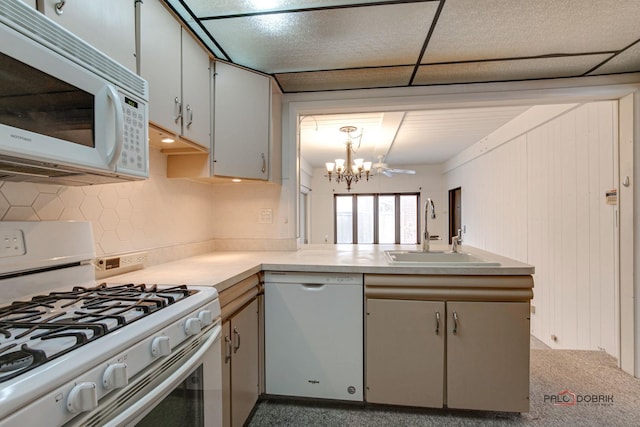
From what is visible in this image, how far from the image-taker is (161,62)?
1.37 m

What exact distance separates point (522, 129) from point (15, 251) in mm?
4324

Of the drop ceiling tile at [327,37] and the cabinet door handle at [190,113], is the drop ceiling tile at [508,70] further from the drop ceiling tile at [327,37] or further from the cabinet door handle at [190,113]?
the cabinet door handle at [190,113]

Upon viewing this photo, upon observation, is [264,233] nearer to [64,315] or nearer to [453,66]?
[64,315]

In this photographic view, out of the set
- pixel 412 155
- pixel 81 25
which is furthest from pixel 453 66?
pixel 412 155

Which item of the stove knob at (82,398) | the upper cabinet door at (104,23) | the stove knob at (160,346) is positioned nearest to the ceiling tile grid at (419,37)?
the upper cabinet door at (104,23)

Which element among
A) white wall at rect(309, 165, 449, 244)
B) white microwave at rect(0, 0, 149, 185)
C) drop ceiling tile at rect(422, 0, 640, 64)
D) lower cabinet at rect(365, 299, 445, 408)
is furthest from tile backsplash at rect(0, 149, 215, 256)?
white wall at rect(309, 165, 449, 244)

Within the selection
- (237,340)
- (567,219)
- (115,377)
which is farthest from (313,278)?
(567,219)

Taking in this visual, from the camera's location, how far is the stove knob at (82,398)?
0.56 meters

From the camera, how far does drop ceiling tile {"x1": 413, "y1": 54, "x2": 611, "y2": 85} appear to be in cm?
195

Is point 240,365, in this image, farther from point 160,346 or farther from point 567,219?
point 567,219

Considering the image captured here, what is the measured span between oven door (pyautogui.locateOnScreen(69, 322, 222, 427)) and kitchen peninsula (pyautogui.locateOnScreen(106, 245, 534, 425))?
0.46 meters

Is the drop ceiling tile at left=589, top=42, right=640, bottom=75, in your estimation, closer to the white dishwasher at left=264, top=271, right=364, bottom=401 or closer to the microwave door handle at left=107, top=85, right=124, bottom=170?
the white dishwasher at left=264, top=271, right=364, bottom=401

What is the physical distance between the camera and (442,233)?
6695 mm

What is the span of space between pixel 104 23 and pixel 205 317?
1.10 metres
